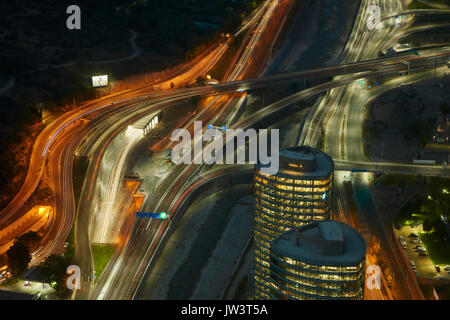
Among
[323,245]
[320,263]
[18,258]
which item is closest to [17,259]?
[18,258]

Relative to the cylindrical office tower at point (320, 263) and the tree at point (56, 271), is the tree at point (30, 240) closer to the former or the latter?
the tree at point (56, 271)

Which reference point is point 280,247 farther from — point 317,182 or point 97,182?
point 97,182

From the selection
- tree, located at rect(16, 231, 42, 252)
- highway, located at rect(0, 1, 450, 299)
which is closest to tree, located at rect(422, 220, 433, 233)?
highway, located at rect(0, 1, 450, 299)

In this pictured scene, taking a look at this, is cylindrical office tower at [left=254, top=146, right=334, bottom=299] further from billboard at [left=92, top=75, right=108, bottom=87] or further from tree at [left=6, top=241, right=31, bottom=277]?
billboard at [left=92, top=75, right=108, bottom=87]

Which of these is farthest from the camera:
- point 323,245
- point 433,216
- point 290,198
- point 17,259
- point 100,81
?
point 100,81

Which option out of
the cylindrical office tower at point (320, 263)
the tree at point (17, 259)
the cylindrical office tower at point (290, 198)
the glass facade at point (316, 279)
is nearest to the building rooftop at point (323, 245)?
the cylindrical office tower at point (320, 263)

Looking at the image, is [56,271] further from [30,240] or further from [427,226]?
[427,226]
